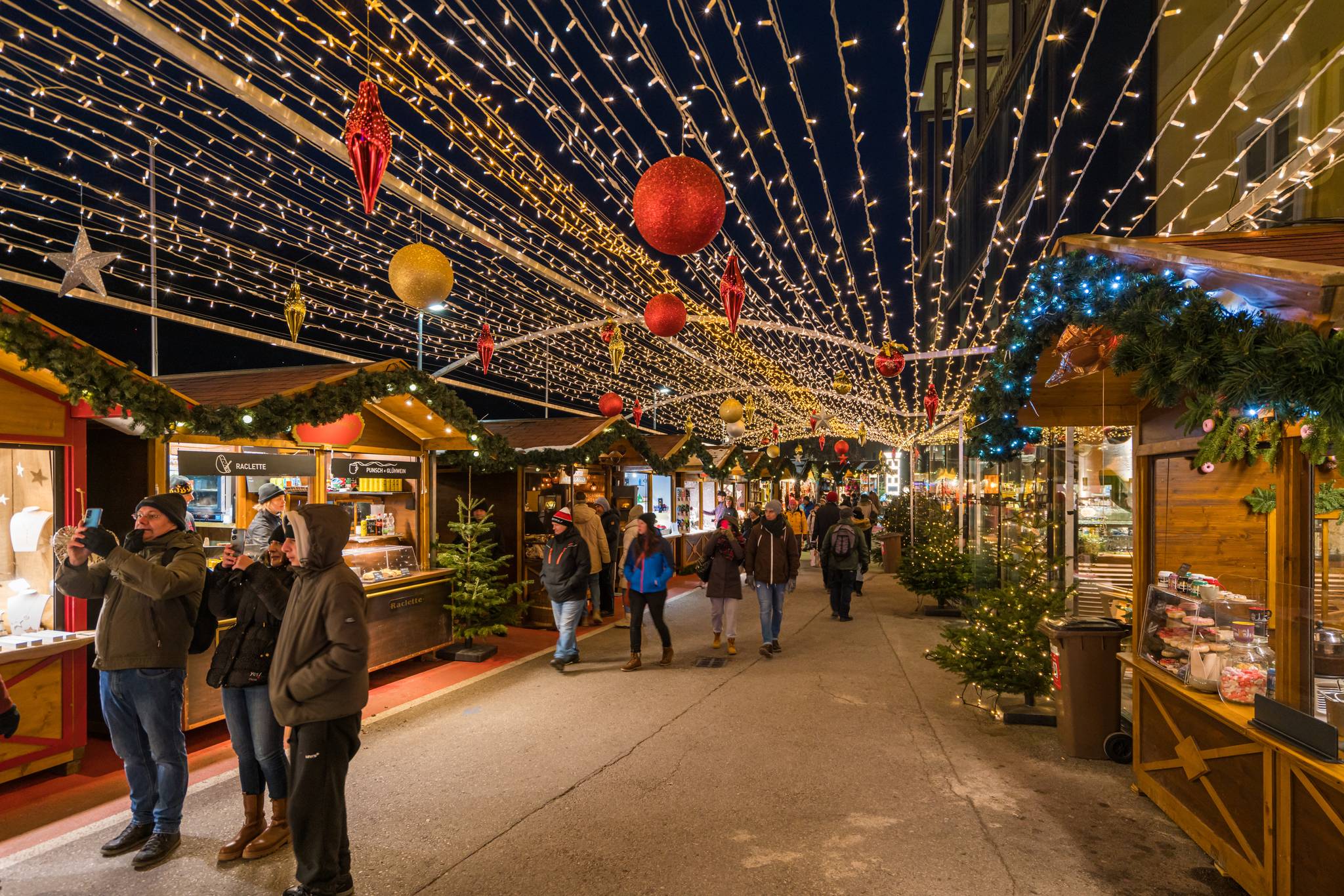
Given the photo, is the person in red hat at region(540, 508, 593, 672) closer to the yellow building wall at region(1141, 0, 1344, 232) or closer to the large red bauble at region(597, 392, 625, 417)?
the large red bauble at region(597, 392, 625, 417)

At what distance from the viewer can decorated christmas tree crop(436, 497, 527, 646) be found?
8.20m

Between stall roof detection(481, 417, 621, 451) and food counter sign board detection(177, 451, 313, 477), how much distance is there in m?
3.39

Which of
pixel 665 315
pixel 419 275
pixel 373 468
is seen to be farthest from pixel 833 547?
pixel 419 275

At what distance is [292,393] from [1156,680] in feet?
22.1

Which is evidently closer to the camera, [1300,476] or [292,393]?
[1300,476]

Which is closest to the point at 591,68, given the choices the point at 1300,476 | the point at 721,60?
the point at 721,60

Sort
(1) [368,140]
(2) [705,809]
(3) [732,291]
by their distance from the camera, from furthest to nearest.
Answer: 1. (3) [732,291]
2. (2) [705,809]
3. (1) [368,140]

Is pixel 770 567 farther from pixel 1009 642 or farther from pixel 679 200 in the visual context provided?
pixel 679 200

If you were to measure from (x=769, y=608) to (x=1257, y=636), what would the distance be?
5.06 meters

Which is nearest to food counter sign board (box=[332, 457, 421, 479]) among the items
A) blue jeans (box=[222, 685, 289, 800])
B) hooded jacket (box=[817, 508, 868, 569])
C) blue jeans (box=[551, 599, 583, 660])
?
blue jeans (box=[551, 599, 583, 660])

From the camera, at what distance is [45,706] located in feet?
15.7

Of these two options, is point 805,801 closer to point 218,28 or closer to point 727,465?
point 218,28

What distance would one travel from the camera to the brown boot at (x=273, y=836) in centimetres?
370

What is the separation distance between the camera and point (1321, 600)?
3.81m
